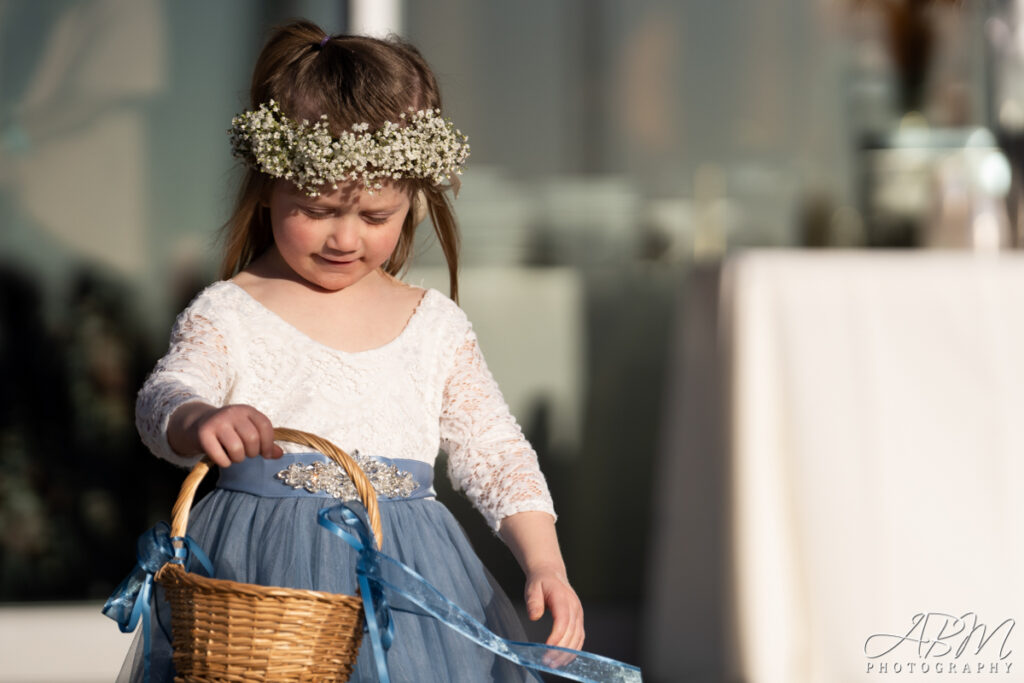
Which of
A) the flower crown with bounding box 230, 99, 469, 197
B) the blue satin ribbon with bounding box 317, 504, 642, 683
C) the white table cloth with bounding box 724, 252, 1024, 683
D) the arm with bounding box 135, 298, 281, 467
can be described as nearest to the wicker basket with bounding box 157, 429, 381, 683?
the blue satin ribbon with bounding box 317, 504, 642, 683

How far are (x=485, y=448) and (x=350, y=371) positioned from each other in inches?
8.7

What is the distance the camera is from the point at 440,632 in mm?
1433

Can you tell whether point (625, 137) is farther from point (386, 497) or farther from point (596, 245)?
point (386, 497)

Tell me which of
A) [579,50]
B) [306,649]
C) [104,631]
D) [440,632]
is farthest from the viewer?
[579,50]


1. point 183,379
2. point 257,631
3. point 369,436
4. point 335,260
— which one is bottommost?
point 257,631

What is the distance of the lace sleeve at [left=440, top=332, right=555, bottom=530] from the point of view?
1.57 meters

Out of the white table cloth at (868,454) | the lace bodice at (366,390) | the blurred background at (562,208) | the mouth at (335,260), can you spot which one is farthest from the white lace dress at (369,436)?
the blurred background at (562,208)

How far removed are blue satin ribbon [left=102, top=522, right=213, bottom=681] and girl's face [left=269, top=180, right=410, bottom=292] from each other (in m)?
0.42

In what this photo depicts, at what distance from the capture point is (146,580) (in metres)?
1.29

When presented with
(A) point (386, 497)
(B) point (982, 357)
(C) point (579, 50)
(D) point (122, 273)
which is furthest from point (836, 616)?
(D) point (122, 273)

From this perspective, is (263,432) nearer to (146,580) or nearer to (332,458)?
(332,458)

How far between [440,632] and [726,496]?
100cm

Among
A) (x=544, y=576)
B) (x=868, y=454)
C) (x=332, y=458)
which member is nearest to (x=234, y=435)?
(x=332, y=458)

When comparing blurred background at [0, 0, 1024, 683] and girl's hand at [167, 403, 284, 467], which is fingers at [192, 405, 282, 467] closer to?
A: girl's hand at [167, 403, 284, 467]
